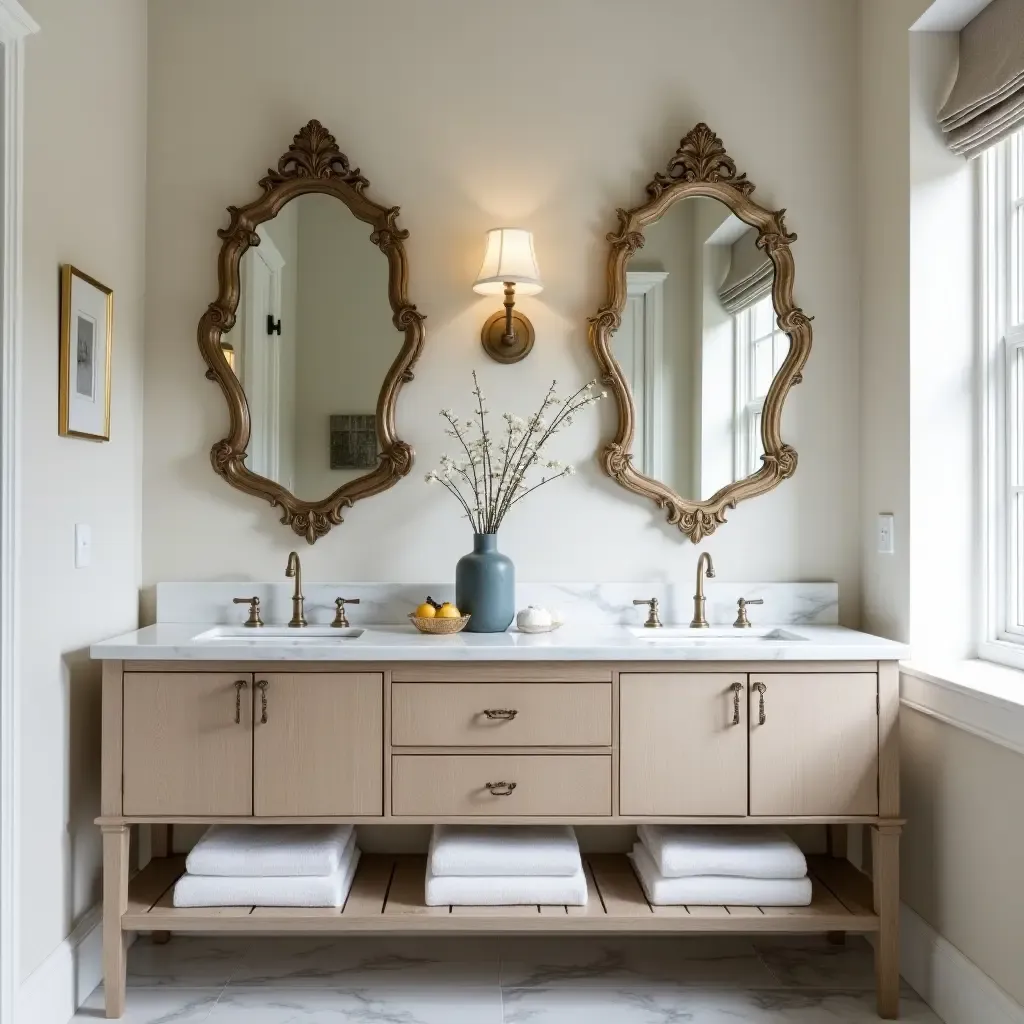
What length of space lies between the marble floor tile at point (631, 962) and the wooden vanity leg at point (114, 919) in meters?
0.93

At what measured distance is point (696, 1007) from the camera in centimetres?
238

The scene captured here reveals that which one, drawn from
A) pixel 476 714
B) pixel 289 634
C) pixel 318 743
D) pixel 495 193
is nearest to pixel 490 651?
pixel 476 714

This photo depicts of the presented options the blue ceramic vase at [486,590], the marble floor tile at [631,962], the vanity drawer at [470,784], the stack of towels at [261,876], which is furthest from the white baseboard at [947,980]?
the stack of towels at [261,876]

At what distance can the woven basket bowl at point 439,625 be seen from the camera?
255 cm

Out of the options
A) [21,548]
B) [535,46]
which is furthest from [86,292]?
[535,46]

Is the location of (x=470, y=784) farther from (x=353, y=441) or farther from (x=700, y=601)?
(x=353, y=441)

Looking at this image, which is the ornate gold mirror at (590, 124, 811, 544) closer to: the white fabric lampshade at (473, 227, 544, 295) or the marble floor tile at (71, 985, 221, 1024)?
the white fabric lampshade at (473, 227, 544, 295)

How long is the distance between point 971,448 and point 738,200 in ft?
3.21

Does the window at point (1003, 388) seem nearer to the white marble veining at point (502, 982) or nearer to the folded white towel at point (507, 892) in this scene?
the white marble veining at point (502, 982)

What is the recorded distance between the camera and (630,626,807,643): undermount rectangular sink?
2.69m

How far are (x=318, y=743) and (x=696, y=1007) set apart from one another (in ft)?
3.67

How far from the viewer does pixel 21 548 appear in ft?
6.95

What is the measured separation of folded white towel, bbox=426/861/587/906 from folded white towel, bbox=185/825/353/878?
267 millimetres

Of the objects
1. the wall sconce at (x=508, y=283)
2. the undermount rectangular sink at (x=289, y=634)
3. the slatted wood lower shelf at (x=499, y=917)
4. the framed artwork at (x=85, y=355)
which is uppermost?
the wall sconce at (x=508, y=283)
